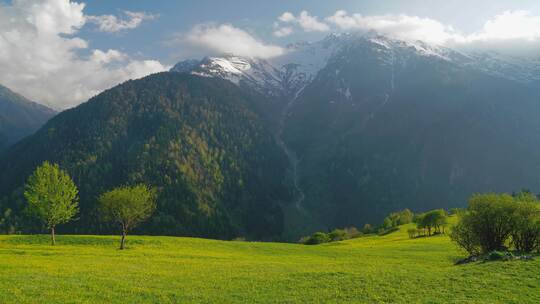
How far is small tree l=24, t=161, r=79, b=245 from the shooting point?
240ft

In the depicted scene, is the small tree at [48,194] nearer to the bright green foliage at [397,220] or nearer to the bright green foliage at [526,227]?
the bright green foliage at [526,227]

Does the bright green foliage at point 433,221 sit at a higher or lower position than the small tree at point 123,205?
lower

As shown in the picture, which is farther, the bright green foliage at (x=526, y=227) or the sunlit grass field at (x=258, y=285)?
the bright green foliage at (x=526, y=227)

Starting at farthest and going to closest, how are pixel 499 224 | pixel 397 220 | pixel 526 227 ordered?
pixel 397 220, pixel 499 224, pixel 526 227

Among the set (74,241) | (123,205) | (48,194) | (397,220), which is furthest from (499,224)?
(397,220)

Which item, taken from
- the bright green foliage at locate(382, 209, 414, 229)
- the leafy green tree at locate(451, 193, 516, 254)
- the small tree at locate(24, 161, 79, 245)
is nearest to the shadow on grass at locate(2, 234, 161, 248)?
the small tree at locate(24, 161, 79, 245)

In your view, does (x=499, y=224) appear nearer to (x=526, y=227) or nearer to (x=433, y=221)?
(x=526, y=227)

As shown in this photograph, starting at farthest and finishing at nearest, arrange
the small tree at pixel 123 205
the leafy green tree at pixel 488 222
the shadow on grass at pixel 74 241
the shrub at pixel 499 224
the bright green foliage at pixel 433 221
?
the bright green foliage at pixel 433 221 < the small tree at pixel 123 205 < the shadow on grass at pixel 74 241 < the leafy green tree at pixel 488 222 < the shrub at pixel 499 224

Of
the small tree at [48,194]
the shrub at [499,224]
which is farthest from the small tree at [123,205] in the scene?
the shrub at [499,224]

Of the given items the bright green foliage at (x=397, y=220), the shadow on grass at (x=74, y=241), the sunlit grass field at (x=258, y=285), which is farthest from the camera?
the bright green foliage at (x=397, y=220)

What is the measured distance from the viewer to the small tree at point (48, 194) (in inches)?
2884

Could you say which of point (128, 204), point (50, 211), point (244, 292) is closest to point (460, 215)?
point (244, 292)

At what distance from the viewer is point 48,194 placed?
244 feet

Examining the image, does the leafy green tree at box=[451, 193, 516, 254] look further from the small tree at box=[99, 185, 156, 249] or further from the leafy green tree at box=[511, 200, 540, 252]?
the small tree at box=[99, 185, 156, 249]
